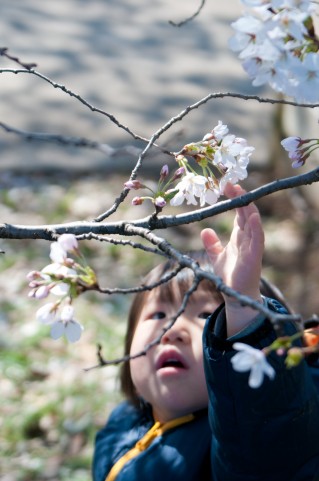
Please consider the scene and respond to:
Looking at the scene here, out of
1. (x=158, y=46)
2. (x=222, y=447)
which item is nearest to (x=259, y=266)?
(x=222, y=447)

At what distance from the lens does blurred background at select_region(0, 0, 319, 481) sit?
323 centimetres

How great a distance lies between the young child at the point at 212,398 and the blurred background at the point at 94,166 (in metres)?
0.35

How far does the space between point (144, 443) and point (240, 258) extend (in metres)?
0.78

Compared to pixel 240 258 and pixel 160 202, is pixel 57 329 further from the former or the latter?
pixel 240 258

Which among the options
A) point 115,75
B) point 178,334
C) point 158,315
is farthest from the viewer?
point 115,75

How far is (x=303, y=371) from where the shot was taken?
162cm

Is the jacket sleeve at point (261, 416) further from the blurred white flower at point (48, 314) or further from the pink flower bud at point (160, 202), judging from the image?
the blurred white flower at point (48, 314)

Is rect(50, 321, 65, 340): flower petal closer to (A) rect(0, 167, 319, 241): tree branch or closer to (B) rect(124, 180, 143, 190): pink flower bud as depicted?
(A) rect(0, 167, 319, 241): tree branch

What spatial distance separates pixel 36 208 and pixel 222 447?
2952mm

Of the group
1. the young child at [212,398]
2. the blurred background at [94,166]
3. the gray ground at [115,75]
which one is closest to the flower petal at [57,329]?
the young child at [212,398]

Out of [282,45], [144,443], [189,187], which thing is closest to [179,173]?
[189,187]

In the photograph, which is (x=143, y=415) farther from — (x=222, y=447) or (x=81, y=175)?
(x=81, y=175)

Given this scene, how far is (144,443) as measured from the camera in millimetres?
2074

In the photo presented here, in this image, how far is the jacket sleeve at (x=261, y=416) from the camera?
1548mm
